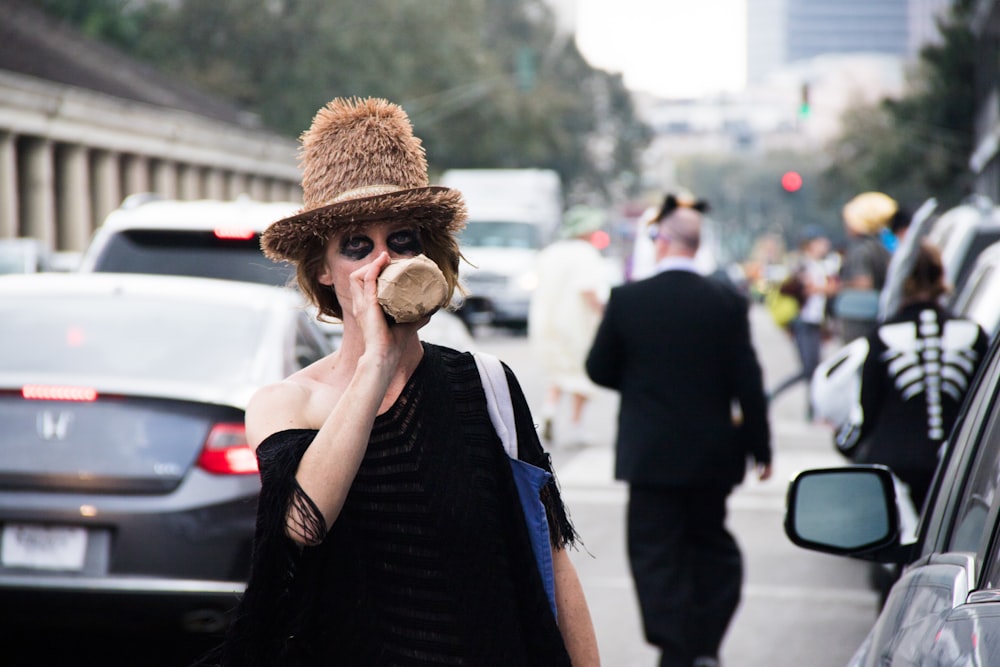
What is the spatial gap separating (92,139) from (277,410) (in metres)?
37.6

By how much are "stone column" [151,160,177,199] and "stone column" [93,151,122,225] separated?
7.51 ft

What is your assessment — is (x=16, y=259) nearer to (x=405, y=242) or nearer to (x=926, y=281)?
(x=926, y=281)

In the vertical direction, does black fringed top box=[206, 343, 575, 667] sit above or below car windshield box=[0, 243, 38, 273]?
below

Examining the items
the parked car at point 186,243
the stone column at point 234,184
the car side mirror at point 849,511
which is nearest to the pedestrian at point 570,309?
the parked car at point 186,243

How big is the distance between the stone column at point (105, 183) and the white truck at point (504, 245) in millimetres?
9860

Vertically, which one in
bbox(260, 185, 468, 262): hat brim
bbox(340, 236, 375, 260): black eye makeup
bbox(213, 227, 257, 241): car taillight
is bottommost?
bbox(340, 236, 375, 260): black eye makeup

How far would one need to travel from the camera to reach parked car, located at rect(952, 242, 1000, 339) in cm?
622

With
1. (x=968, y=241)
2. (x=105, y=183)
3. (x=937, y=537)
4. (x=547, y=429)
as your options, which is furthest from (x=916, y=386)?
(x=105, y=183)

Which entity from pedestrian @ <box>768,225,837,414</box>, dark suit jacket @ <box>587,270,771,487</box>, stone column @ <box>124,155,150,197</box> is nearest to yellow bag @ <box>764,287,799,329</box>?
pedestrian @ <box>768,225,837,414</box>

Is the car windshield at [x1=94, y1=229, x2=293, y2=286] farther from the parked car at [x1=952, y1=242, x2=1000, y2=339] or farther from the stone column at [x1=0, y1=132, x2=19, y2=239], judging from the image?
the stone column at [x1=0, y1=132, x2=19, y2=239]

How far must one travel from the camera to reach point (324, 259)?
2.61 m

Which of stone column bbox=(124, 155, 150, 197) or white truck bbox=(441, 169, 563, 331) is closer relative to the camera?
white truck bbox=(441, 169, 563, 331)

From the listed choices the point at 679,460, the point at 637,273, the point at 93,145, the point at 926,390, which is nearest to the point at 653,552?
the point at 679,460

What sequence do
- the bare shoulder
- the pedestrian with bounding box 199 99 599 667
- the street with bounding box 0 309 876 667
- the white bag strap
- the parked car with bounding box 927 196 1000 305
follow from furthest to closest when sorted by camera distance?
the parked car with bounding box 927 196 1000 305
the street with bounding box 0 309 876 667
the white bag strap
the bare shoulder
the pedestrian with bounding box 199 99 599 667
